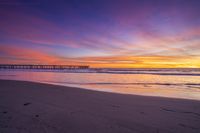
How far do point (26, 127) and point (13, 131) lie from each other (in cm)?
28

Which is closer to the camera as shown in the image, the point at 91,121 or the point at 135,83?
the point at 91,121

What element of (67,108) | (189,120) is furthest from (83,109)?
(189,120)

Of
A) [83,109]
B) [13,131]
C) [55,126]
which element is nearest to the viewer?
[13,131]

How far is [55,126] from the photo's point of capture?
152 inches

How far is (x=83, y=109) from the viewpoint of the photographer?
5441 millimetres

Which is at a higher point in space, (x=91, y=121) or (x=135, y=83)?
(x=91, y=121)

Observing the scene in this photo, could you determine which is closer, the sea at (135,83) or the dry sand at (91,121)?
the dry sand at (91,121)

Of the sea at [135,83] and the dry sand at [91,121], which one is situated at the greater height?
the dry sand at [91,121]

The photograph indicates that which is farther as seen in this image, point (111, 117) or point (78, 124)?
point (111, 117)

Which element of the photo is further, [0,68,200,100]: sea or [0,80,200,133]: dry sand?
[0,68,200,100]: sea

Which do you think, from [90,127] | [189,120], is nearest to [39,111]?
[90,127]

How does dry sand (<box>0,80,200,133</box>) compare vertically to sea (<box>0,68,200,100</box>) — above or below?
above

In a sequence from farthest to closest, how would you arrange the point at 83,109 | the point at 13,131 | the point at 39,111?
the point at 83,109, the point at 39,111, the point at 13,131

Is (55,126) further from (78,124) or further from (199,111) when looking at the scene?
(199,111)
